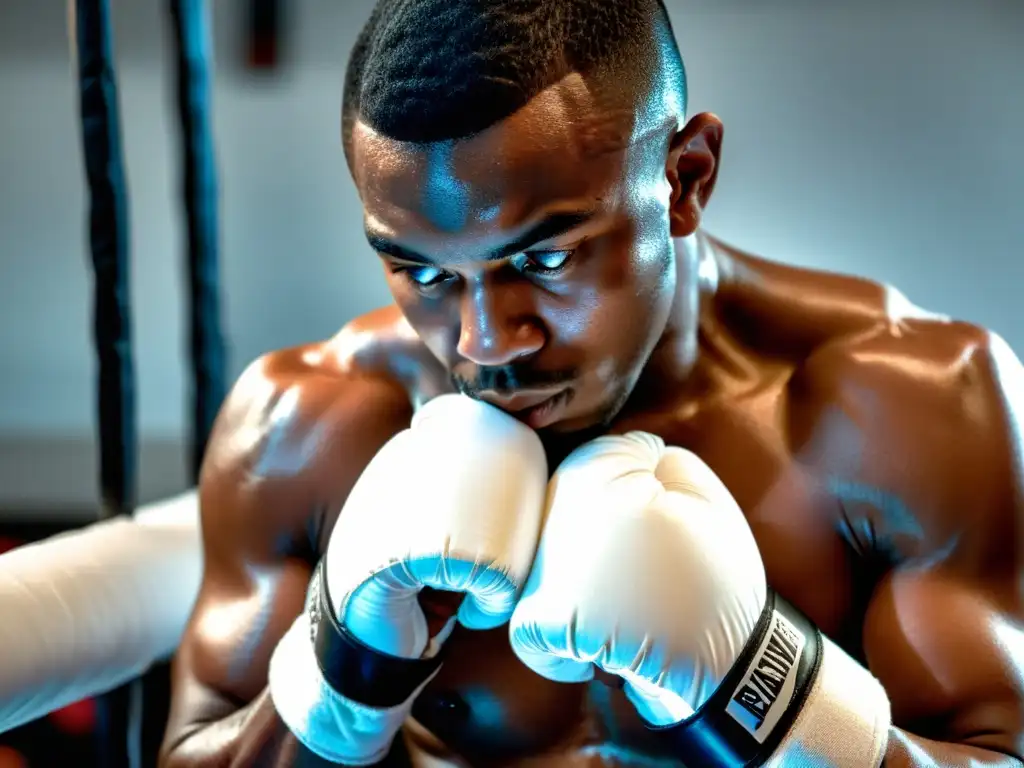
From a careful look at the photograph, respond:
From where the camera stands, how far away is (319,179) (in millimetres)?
2922

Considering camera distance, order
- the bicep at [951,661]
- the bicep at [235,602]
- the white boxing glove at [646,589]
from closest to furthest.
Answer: the white boxing glove at [646,589] < the bicep at [951,661] < the bicep at [235,602]

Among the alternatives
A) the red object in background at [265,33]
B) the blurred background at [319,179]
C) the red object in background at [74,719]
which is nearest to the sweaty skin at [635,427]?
the blurred background at [319,179]

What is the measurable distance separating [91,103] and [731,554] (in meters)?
0.96

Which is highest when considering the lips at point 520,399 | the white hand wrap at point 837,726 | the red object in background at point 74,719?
the lips at point 520,399

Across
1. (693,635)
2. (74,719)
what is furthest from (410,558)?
(74,719)

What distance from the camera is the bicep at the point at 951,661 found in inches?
38.4

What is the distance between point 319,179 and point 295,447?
1857 millimetres

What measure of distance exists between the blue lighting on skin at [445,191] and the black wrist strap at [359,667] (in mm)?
370

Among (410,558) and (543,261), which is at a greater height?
Result: (543,261)

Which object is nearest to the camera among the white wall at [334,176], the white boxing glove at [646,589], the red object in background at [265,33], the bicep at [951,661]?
the white boxing glove at [646,589]

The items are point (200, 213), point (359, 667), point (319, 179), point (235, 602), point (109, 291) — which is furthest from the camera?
point (319, 179)

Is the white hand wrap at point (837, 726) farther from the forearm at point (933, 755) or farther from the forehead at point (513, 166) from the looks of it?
the forehead at point (513, 166)

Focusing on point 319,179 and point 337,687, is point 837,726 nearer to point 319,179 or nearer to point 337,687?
point 337,687

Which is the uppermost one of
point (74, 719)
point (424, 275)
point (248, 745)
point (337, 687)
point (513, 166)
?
point (513, 166)
